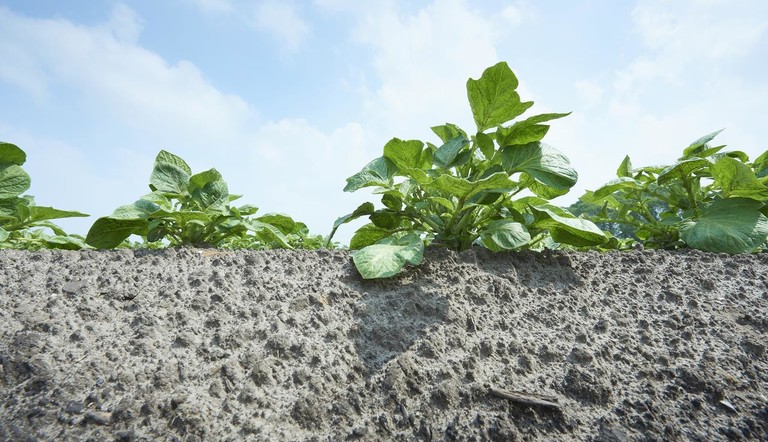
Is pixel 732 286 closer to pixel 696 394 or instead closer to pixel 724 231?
pixel 724 231

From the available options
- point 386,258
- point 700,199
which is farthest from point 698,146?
point 386,258

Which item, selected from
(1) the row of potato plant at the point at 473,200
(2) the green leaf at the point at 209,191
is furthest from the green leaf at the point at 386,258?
(2) the green leaf at the point at 209,191

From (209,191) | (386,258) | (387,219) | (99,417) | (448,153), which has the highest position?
(448,153)

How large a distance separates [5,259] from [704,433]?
2.55 m

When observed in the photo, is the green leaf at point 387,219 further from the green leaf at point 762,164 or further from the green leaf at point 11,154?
the green leaf at point 762,164

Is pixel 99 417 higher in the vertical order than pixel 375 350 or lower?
lower

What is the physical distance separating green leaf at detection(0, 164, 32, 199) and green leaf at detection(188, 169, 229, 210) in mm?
Answer: 894

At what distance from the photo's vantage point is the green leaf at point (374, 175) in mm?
2170

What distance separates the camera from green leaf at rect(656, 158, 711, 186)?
Answer: 8.16 feet

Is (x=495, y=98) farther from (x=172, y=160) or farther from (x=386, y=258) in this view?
(x=172, y=160)

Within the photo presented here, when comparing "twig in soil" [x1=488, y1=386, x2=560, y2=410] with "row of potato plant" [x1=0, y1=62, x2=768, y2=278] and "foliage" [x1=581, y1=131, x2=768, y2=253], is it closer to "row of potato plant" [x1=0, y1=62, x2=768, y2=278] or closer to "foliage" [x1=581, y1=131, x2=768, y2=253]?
"row of potato plant" [x1=0, y1=62, x2=768, y2=278]

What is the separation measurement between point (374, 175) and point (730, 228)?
157 centimetres

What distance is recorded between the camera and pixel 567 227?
2162 mm

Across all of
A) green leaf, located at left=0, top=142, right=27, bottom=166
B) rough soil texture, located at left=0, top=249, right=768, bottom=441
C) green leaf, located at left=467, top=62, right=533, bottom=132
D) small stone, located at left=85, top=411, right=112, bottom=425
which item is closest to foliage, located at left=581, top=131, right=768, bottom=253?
rough soil texture, located at left=0, top=249, right=768, bottom=441
